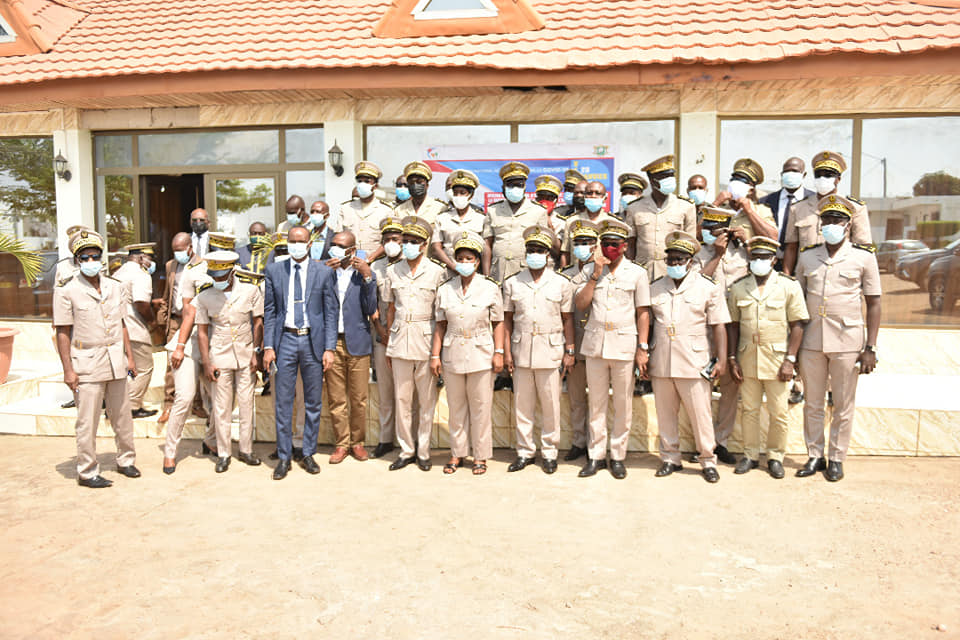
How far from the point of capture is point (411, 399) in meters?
6.40

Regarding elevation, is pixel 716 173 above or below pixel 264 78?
below

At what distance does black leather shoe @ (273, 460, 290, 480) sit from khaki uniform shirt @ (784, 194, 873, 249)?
4.63 m

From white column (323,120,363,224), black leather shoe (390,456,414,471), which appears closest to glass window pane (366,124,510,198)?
white column (323,120,363,224)

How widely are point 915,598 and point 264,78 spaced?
322 inches

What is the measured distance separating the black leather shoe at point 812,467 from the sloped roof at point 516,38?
4265mm

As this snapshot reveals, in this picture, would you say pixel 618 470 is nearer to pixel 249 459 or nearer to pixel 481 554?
pixel 481 554

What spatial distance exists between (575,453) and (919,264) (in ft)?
16.6

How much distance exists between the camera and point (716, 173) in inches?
355

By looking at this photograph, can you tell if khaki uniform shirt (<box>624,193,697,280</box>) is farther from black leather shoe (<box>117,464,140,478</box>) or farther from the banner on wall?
black leather shoe (<box>117,464,140,478</box>)

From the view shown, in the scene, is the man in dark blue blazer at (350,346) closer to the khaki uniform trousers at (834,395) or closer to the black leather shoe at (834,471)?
the khaki uniform trousers at (834,395)

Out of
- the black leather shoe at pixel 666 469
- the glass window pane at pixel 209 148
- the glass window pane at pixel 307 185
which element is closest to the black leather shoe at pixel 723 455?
the black leather shoe at pixel 666 469

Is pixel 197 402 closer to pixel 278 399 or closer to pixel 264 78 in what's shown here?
pixel 278 399

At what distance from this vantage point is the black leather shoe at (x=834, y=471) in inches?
233

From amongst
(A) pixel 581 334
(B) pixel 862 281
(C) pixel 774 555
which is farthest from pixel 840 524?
(A) pixel 581 334
